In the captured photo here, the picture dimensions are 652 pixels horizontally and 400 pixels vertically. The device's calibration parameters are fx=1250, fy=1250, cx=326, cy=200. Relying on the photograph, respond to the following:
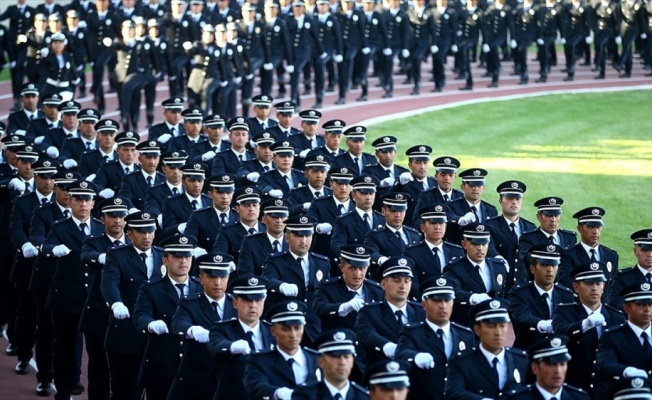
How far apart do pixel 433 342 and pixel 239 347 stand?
5.17 feet

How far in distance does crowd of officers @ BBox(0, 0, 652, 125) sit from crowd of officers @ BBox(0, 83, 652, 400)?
278 inches

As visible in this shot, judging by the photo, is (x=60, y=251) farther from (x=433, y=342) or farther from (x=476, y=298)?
(x=433, y=342)

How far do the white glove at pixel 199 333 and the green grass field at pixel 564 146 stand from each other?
886cm

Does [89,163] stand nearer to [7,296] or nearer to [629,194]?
[7,296]

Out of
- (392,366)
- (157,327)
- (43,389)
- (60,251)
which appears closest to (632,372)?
(392,366)

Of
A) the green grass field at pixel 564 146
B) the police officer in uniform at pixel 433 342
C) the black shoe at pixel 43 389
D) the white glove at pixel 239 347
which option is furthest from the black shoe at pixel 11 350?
the green grass field at pixel 564 146

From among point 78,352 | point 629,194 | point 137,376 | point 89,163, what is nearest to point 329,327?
point 137,376

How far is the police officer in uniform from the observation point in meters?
9.77

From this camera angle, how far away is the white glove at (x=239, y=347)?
366 inches

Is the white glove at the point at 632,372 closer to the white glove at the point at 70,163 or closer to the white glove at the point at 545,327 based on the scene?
the white glove at the point at 545,327

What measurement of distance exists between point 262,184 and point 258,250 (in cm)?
312

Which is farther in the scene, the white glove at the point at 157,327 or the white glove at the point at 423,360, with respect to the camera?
the white glove at the point at 157,327

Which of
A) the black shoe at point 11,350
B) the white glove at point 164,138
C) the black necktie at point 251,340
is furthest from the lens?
the white glove at point 164,138

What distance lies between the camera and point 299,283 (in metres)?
11.6
